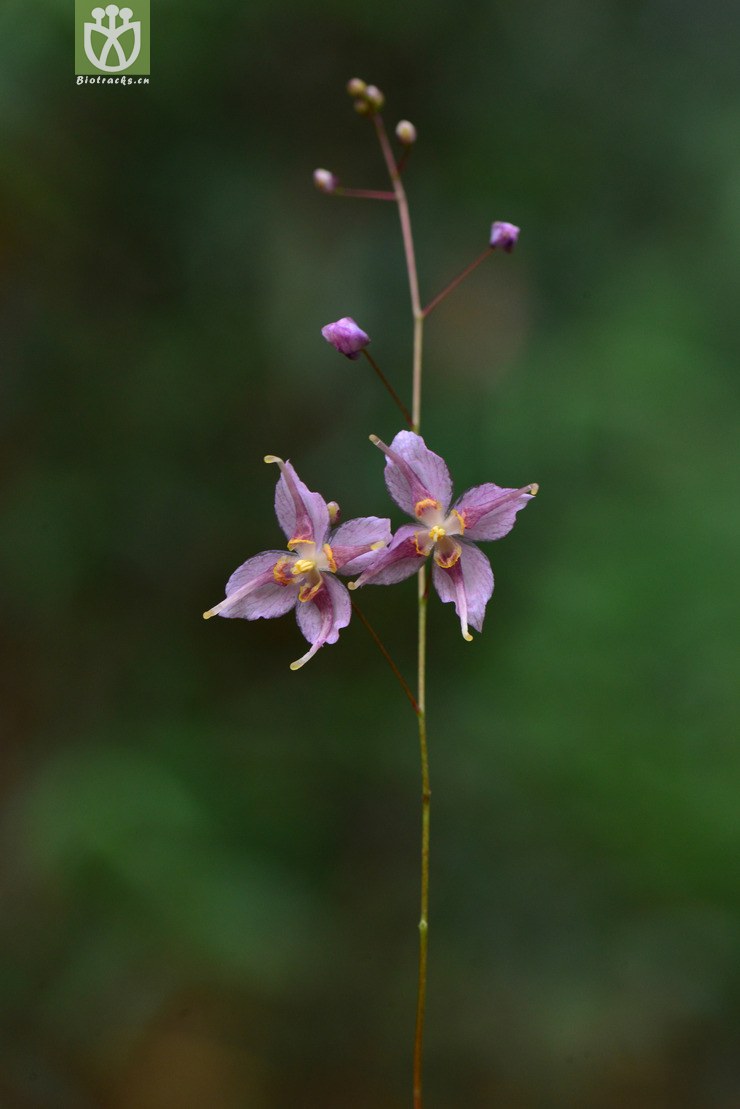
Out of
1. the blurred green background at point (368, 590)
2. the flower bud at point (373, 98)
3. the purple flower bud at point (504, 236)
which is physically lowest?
the blurred green background at point (368, 590)

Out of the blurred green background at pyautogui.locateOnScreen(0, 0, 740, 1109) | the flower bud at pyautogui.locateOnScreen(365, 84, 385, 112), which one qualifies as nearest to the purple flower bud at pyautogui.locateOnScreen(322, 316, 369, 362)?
the flower bud at pyautogui.locateOnScreen(365, 84, 385, 112)

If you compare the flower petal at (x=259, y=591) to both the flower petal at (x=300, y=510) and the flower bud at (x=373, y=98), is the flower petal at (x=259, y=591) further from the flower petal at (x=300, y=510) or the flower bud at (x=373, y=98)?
the flower bud at (x=373, y=98)

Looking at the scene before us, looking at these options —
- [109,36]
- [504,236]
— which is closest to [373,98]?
[504,236]

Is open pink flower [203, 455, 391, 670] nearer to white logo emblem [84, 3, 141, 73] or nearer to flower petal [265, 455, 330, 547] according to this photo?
flower petal [265, 455, 330, 547]

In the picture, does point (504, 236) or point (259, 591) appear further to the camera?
point (504, 236)

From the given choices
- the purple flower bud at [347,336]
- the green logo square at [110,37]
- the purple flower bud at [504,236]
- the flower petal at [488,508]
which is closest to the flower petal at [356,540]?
the flower petal at [488,508]

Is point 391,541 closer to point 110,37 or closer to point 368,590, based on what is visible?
point 368,590
